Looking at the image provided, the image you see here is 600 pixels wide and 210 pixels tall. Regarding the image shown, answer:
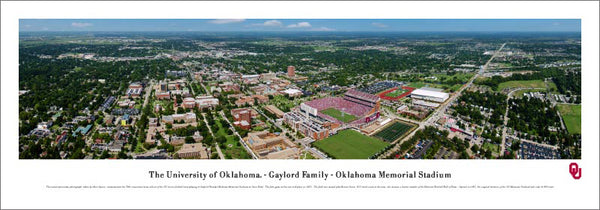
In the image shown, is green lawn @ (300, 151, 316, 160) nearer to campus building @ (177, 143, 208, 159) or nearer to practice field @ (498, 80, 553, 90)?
campus building @ (177, 143, 208, 159)

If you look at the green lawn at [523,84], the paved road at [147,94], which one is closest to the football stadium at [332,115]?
the paved road at [147,94]

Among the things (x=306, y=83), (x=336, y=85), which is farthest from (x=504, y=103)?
(x=306, y=83)

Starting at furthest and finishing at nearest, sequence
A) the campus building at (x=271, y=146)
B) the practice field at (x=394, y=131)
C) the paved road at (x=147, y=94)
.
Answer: the paved road at (x=147, y=94)
the practice field at (x=394, y=131)
the campus building at (x=271, y=146)

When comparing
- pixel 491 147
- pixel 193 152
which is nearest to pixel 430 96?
pixel 491 147

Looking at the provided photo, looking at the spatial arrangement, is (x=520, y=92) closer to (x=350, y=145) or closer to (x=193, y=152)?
(x=350, y=145)

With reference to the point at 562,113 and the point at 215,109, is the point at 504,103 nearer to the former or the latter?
the point at 562,113

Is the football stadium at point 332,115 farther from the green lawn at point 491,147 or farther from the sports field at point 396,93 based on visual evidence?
the sports field at point 396,93
